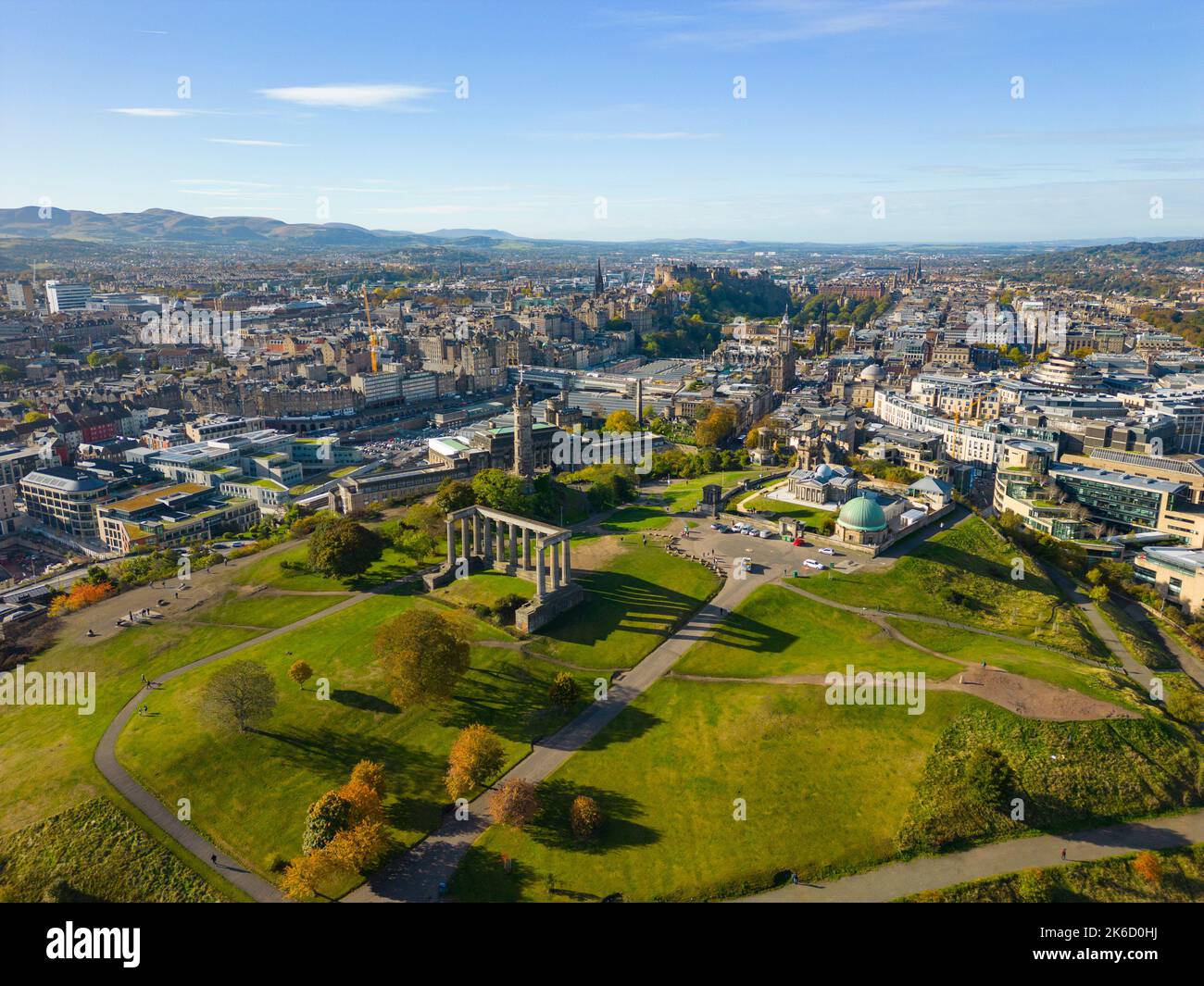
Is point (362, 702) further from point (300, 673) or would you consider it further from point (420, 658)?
point (420, 658)

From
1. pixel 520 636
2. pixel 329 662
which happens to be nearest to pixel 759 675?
pixel 520 636

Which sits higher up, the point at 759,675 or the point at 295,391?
the point at 295,391

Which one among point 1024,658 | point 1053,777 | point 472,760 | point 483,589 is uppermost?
point 483,589

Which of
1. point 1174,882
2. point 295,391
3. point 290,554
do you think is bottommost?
point 1174,882

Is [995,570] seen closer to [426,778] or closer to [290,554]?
[426,778]

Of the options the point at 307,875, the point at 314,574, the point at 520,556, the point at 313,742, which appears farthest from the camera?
the point at 520,556

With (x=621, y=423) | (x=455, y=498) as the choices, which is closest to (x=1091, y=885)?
(x=455, y=498)

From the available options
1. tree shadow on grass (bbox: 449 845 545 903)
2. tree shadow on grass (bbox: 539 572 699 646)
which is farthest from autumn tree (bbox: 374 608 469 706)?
tree shadow on grass (bbox: 449 845 545 903)

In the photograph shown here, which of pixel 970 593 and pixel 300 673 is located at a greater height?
pixel 970 593
